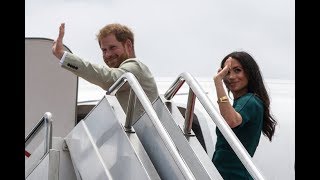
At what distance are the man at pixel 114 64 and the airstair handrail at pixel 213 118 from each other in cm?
35

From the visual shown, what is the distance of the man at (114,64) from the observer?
A: 3.85m

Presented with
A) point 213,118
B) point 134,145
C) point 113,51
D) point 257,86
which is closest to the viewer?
point 213,118

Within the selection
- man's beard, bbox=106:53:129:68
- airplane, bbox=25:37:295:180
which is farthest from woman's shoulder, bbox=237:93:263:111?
man's beard, bbox=106:53:129:68

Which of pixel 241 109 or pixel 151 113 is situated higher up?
pixel 151 113

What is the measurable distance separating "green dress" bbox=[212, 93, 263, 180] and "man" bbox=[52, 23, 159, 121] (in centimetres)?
65

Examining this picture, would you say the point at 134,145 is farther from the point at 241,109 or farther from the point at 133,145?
the point at 241,109

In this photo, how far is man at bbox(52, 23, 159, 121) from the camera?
152 inches

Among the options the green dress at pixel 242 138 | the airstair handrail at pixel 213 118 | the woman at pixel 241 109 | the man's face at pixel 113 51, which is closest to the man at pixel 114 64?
the man's face at pixel 113 51

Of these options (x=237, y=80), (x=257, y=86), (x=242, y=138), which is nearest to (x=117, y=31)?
(x=237, y=80)

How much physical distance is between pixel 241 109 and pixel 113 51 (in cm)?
105

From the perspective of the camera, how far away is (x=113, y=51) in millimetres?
4289
